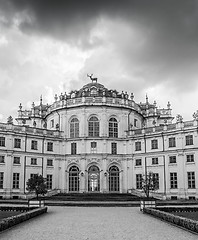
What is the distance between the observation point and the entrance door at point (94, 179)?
57406 millimetres

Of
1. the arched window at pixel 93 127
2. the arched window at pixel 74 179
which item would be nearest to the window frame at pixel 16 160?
the arched window at pixel 74 179

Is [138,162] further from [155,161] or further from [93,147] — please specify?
[93,147]

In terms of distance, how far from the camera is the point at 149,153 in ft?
185

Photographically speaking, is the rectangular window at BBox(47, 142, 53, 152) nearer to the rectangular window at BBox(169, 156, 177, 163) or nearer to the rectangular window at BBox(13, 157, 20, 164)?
the rectangular window at BBox(13, 157, 20, 164)

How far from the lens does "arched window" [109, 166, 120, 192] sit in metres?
57.8

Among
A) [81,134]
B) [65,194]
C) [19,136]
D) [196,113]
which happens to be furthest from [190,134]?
[19,136]

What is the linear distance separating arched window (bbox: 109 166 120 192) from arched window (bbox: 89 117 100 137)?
6.88 meters

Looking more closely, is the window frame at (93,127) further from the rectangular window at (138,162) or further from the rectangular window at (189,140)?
the rectangular window at (189,140)

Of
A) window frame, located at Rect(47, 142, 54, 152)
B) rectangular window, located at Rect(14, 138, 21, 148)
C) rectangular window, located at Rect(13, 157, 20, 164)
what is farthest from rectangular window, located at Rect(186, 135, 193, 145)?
rectangular window, located at Rect(13, 157, 20, 164)

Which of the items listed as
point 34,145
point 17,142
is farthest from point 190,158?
point 17,142

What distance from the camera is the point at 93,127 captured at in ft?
196

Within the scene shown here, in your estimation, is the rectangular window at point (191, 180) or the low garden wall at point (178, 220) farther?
the rectangular window at point (191, 180)

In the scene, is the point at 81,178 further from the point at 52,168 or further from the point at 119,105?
the point at 119,105

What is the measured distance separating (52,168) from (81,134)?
312 inches
